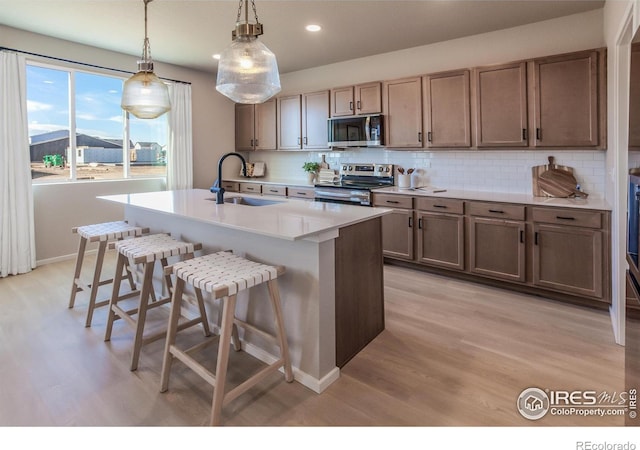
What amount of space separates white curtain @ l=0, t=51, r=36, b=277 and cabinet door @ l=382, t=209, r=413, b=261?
397 cm

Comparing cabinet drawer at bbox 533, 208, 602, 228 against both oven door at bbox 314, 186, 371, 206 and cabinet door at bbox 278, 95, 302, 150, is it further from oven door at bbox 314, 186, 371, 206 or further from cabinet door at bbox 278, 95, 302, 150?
cabinet door at bbox 278, 95, 302, 150

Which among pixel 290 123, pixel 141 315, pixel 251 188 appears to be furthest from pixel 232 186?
pixel 141 315

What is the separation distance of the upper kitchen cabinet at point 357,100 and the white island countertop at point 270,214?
2.20 m

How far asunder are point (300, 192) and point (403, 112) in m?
1.69

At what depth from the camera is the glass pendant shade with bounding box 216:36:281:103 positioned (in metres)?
2.34

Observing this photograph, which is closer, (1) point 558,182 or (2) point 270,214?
(2) point 270,214

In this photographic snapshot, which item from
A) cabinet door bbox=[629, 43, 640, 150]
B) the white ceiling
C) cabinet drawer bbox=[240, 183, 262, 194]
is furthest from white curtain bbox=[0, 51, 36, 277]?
cabinet door bbox=[629, 43, 640, 150]

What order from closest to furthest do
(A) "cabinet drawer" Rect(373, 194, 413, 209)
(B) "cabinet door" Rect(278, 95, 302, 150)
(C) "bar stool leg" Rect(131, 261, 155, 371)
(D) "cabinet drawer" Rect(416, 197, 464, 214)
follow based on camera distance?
1. (C) "bar stool leg" Rect(131, 261, 155, 371)
2. (D) "cabinet drawer" Rect(416, 197, 464, 214)
3. (A) "cabinet drawer" Rect(373, 194, 413, 209)
4. (B) "cabinet door" Rect(278, 95, 302, 150)

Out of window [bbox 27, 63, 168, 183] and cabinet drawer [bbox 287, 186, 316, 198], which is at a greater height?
window [bbox 27, 63, 168, 183]

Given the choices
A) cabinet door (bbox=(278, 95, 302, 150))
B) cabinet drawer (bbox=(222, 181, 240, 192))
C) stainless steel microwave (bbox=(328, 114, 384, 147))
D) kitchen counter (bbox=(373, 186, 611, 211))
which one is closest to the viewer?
kitchen counter (bbox=(373, 186, 611, 211))

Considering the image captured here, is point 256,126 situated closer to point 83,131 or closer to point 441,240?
point 83,131

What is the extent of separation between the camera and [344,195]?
4.62 metres

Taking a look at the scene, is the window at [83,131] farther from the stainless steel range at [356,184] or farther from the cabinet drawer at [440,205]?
the cabinet drawer at [440,205]
